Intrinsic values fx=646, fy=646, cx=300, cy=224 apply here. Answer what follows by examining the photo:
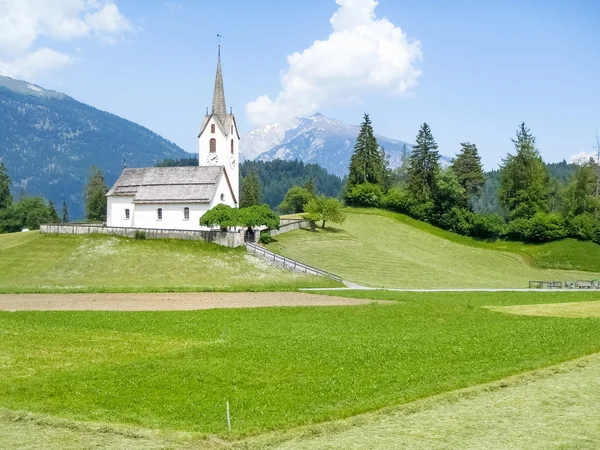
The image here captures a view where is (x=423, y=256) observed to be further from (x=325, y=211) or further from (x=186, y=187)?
(x=186, y=187)

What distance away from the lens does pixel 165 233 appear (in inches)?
2776

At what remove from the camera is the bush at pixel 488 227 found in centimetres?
9469

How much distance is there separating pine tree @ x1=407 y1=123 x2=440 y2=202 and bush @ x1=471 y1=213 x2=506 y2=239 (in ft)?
41.8

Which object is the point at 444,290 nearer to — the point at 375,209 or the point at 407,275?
the point at 407,275

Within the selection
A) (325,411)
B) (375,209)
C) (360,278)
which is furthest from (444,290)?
(375,209)

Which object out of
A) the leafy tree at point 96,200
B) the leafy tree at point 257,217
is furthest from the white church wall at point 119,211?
the leafy tree at point 96,200

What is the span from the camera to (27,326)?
31.6 metres

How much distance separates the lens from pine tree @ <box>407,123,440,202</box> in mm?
109562

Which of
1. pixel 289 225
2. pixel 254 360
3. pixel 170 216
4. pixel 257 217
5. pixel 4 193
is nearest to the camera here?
pixel 254 360

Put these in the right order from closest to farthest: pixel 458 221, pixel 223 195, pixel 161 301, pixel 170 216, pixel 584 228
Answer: pixel 161 301 < pixel 170 216 < pixel 223 195 < pixel 584 228 < pixel 458 221

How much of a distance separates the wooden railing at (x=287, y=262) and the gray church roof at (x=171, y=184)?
10.4 m

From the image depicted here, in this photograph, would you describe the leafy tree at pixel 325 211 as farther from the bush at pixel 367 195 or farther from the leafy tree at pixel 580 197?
the leafy tree at pixel 580 197

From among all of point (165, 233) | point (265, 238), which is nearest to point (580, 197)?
point (265, 238)

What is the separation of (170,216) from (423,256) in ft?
105
